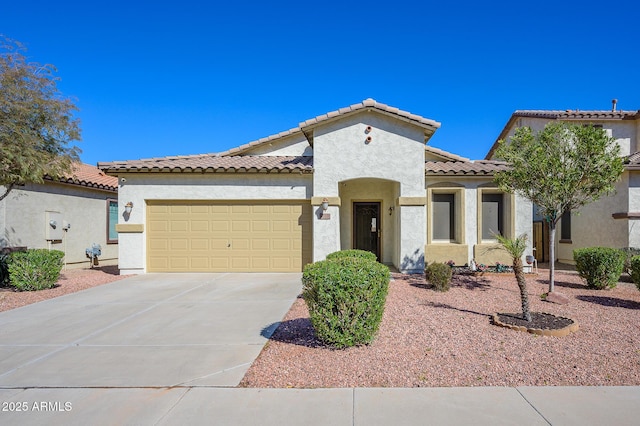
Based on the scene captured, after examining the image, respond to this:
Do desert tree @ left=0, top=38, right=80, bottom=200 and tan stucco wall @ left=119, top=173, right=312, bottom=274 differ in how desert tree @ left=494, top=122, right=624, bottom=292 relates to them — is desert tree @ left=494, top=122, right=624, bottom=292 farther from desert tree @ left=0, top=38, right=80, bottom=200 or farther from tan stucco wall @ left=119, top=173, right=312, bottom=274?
desert tree @ left=0, top=38, right=80, bottom=200

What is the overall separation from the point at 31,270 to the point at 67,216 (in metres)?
5.66

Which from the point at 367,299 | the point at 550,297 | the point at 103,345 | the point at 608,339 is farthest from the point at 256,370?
the point at 550,297

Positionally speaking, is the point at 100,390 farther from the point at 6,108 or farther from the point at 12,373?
the point at 6,108

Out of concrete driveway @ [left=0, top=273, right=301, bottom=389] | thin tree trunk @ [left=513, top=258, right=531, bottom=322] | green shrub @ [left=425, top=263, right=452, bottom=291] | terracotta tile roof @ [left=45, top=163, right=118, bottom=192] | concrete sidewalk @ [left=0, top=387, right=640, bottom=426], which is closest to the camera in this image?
concrete sidewalk @ [left=0, top=387, right=640, bottom=426]

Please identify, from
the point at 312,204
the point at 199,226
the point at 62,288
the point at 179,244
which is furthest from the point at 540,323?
the point at 62,288

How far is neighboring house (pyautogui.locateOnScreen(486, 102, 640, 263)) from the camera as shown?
40.5ft

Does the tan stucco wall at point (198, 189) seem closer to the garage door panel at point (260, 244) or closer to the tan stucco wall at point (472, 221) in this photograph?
the garage door panel at point (260, 244)

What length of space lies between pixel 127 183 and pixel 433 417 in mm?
11991

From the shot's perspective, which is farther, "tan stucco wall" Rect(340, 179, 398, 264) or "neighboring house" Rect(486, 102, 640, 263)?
"tan stucco wall" Rect(340, 179, 398, 264)

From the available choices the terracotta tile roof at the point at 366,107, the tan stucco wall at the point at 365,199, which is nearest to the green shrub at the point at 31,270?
the terracotta tile roof at the point at 366,107

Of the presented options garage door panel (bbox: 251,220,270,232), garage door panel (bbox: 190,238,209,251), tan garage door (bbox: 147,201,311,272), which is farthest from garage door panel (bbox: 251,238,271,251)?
garage door panel (bbox: 190,238,209,251)

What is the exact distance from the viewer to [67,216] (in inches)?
560

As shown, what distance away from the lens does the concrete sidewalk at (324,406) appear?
339 centimetres

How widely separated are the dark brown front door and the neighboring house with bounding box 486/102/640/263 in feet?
21.2
